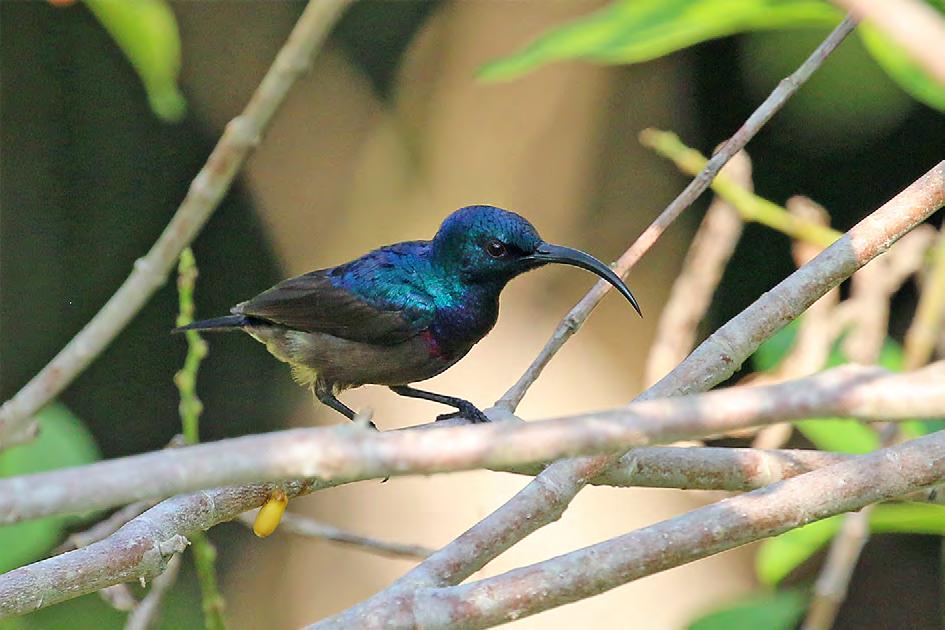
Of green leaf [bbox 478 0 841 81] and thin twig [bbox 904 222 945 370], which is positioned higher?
green leaf [bbox 478 0 841 81]

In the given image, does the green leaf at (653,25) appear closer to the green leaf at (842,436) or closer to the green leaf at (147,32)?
the green leaf at (147,32)

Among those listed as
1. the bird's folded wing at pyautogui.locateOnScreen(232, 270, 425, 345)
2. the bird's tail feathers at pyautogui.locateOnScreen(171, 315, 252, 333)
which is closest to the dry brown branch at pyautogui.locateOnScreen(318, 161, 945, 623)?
the bird's folded wing at pyautogui.locateOnScreen(232, 270, 425, 345)

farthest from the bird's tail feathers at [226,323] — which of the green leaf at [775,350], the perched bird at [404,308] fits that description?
the green leaf at [775,350]

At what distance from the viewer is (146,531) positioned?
5.21 feet

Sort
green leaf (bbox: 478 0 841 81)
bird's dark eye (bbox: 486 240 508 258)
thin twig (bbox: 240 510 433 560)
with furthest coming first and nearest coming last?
1. bird's dark eye (bbox: 486 240 508 258)
2. green leaf (bbox: 478 0 841 81)
3. thin twig (bbox: 240 510 433 560)

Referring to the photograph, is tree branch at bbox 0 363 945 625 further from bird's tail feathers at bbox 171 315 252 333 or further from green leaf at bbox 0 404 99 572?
bird's tail feathers at bbox 171 315 252 333

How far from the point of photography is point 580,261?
2.59 metres

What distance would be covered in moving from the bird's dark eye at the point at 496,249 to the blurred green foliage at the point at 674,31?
54cm

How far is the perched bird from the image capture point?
2.89 meters

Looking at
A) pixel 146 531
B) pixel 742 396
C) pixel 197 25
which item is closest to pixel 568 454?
pixel 742 396

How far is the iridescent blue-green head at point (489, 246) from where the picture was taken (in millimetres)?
2842

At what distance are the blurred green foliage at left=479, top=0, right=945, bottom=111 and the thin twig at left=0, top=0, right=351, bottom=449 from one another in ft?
3.94

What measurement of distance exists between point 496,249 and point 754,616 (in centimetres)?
108

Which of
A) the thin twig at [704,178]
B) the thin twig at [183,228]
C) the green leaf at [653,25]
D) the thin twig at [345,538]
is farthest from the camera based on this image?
the green leaf at [653,25]
